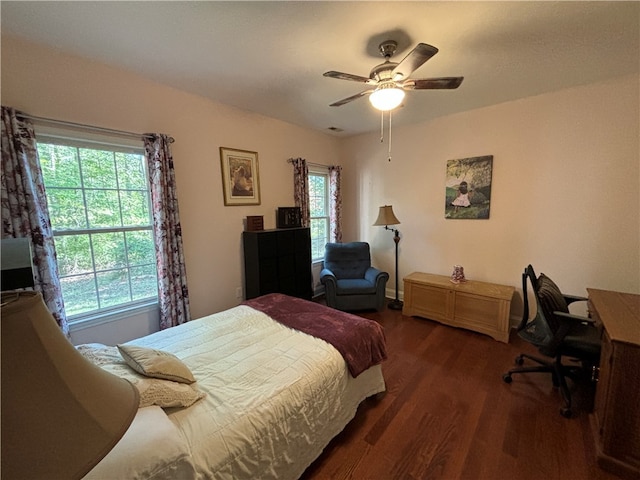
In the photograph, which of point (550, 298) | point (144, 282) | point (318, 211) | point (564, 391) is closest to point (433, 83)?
point (550, 298)

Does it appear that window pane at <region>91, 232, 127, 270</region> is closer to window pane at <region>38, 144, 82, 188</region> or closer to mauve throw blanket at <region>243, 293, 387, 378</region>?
window pane at <region>38, 144, 82, 188</region>

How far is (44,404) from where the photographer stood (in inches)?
17.2

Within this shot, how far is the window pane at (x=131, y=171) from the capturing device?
7.89ft

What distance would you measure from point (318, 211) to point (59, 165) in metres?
3.15

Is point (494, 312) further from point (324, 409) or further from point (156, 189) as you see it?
point (156, 189)

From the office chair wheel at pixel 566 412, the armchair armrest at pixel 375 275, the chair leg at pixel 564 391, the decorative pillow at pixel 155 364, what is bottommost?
the office chair wheel at pixel 566 412

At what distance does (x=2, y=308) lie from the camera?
0.40 meters

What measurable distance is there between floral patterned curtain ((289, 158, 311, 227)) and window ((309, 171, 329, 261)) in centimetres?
33

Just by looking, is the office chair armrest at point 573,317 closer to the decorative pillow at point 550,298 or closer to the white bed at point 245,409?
the decorative pillow at point 550,298

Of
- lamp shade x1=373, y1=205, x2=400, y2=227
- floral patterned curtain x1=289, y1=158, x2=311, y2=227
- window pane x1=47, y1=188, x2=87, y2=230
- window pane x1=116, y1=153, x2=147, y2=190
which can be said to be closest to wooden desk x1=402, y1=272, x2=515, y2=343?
lamp shade x1=373, y1=205, x2=400, y2=227

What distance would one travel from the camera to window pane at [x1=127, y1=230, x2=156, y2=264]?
8.24 feet

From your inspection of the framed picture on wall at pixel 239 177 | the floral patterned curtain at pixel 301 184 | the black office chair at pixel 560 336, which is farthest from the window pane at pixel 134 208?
the black office chair at pixel 560 336

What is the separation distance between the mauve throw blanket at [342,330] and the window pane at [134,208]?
4.66 feet

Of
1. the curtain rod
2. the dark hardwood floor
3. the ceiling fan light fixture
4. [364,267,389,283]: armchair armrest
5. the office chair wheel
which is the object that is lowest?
the dark hardwood floor
